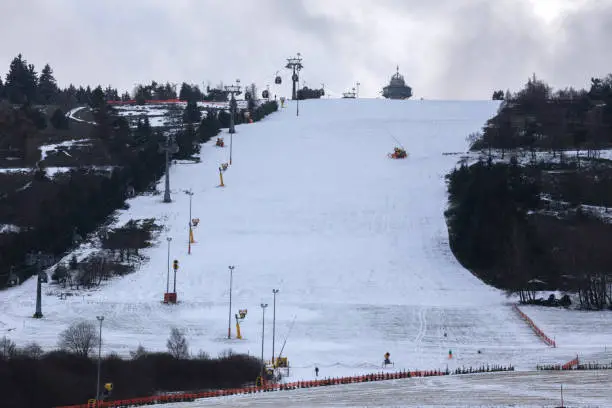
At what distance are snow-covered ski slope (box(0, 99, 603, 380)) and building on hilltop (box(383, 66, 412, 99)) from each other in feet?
169

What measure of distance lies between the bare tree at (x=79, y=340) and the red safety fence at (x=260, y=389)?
14.8ft

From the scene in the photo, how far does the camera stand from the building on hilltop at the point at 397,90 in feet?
491

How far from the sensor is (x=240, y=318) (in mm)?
46281

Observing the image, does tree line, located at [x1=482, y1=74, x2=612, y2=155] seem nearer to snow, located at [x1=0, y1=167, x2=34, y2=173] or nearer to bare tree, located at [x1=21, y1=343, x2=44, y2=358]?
snow, located at [x1=0, y1=167, x2=34, y2=173]

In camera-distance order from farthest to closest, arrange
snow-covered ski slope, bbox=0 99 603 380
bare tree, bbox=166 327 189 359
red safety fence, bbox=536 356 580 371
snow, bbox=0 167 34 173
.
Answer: snow, bbox=0 167 34 173, snow-covered ski slope, bbox=0 99 603 380, bare tree, bbox=166 327 189 359, red safety fence, bbox=536 356 580 371

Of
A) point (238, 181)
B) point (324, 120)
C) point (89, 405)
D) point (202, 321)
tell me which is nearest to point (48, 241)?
point (202, 321)

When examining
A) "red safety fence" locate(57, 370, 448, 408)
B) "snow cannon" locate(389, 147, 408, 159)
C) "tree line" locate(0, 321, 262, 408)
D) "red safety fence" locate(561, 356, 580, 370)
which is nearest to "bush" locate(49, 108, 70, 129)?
"snow cannon" locate(389, 147, 408, 159)

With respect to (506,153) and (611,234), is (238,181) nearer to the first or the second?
(506,153)

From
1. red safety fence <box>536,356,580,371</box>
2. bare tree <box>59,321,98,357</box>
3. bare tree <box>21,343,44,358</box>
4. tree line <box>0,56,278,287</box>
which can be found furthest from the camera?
tree line <box>0,56,278,287</box>

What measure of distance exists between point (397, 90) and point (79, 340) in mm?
115575

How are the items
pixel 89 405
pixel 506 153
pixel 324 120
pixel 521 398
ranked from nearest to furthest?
pixel 89 405 → pixel 521 398 → pixel 506 153 → pixel 324 120

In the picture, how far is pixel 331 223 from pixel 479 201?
1071 centimetres

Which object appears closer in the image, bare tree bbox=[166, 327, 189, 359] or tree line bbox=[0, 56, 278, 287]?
bare tree bbox=[166, 327, 189, 359]

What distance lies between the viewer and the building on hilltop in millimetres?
149750
